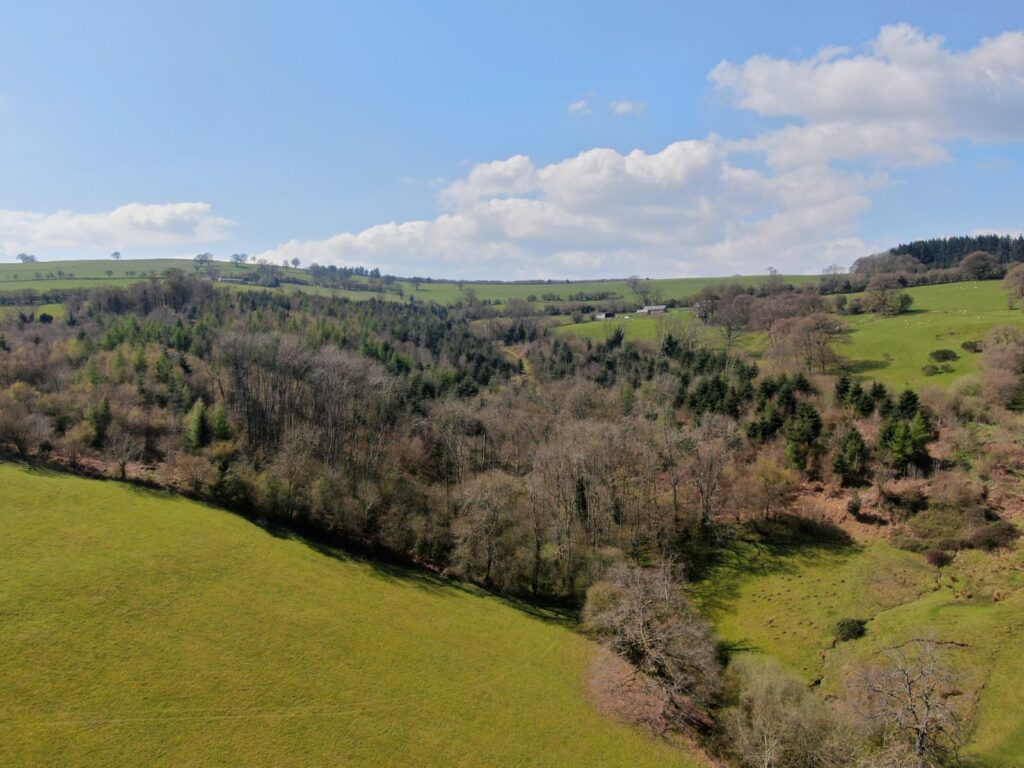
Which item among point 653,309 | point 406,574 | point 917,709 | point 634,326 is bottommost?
point 406,574

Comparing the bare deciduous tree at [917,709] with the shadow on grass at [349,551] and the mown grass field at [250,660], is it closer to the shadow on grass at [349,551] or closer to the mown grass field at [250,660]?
the mown grass field at [250,660]

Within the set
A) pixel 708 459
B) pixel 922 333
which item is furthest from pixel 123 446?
pixel 922 333

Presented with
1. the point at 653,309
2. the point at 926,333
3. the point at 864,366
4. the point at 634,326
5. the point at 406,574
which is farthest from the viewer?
the point at 653,309

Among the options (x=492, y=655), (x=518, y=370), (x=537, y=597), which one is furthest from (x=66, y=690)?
(x=518, y=370)

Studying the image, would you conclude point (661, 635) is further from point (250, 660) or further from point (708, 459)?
point (708, 459)

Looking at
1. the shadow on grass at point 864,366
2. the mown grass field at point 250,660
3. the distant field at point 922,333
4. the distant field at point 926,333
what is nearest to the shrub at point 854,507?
the distant field at point 926,333

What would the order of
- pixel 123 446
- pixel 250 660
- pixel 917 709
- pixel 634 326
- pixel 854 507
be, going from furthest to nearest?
pixel 634 326, pixel 123 446, pixel 854 507, pixel 250 660, pixel 917 709

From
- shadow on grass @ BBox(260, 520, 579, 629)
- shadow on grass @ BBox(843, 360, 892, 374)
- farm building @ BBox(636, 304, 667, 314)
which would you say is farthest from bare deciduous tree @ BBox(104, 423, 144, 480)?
farm building @ BBox(636, 304, 667, 314)
